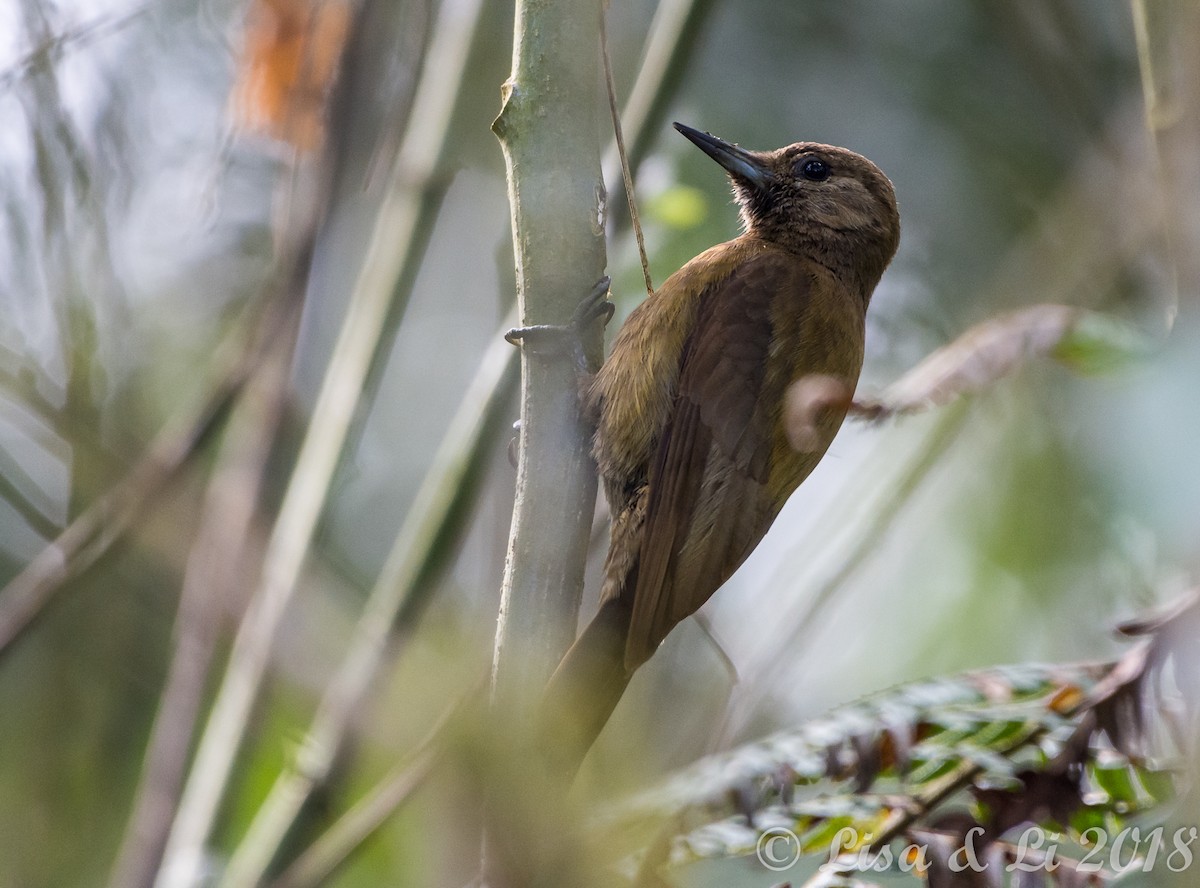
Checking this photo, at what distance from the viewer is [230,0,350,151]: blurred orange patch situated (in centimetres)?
262

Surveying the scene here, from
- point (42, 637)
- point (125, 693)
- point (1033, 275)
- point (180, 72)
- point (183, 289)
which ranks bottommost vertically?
point (1033, 275)

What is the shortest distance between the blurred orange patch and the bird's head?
3.29ft

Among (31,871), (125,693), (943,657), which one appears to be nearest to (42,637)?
(125,693)

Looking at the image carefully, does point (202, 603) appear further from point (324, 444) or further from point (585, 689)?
point (585, 689)

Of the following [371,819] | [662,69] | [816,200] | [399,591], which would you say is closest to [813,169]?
[816,200]

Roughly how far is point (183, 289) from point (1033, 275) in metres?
2.55

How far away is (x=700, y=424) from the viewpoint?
254 cm

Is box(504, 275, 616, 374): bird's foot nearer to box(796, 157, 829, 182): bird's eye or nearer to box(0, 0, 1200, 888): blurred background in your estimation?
box(0, 0, 1200, 888): blurred background

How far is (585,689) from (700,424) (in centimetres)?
74

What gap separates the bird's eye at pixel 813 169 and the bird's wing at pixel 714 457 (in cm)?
52

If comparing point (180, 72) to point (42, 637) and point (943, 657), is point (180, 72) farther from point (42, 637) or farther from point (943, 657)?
point (943, 657)

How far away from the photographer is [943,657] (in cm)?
364

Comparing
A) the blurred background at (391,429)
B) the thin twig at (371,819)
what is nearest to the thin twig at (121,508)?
the blurred background at (391,429)

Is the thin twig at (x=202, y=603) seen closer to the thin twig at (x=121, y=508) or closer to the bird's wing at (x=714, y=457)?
the thin twig at (x=121, y=508)
